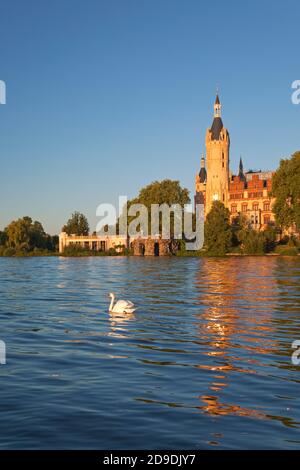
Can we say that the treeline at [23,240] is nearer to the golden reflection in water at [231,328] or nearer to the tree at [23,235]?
the tree at [23,235]

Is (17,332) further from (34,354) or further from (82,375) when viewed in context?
(82,375)

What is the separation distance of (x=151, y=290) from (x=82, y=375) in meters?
23.2

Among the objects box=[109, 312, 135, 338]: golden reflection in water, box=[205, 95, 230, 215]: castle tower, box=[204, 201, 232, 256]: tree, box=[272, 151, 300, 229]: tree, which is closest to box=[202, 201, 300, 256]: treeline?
box=[204, 201, 232, 256]: tree

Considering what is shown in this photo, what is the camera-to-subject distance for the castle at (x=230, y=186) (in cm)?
13389

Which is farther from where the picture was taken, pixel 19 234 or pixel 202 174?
pixel 202 174

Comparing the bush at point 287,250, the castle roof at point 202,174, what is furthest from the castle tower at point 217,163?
the bush at point 287,250

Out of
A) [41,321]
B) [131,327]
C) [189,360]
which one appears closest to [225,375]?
[189,360]

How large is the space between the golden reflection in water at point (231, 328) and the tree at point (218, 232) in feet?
223

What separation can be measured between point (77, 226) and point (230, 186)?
43610 mm

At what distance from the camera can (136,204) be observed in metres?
125

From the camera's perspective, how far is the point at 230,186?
142 meters

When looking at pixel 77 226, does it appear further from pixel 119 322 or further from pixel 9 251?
pixel 119 322

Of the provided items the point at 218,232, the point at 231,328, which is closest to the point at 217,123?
the point at 218,232

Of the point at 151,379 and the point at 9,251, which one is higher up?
the point at 9,251
